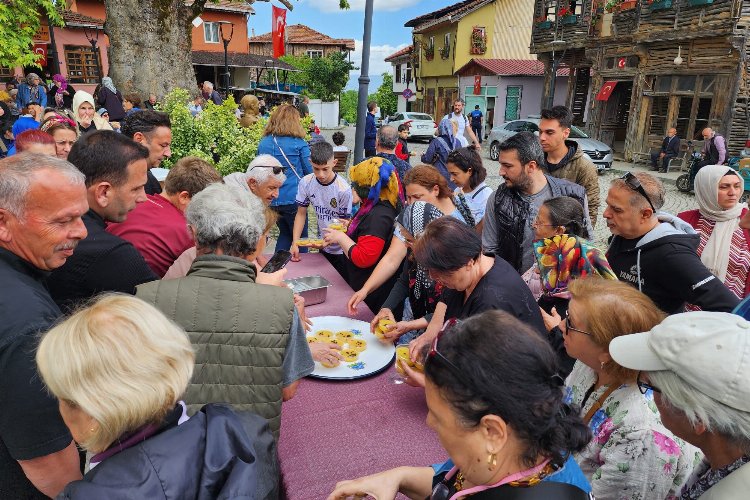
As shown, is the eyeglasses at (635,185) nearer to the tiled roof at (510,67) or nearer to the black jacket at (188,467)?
the black jacket at (188,467)

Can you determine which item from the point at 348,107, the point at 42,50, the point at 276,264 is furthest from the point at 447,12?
the point at 276,264

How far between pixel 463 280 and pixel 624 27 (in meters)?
20.4

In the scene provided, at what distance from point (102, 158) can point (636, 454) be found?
2.67 m

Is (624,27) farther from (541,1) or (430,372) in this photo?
(430,372)

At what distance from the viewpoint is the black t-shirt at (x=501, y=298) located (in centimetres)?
209

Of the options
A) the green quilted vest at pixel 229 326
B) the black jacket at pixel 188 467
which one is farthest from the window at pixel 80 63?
the black jacket at pixel 188 467

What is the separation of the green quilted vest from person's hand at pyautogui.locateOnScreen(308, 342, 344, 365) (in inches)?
21.8

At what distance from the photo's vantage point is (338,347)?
98.4 inches

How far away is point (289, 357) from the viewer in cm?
181

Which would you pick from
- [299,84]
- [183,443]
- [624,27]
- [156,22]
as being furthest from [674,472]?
[299,84]

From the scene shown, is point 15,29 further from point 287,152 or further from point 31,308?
point 31,308

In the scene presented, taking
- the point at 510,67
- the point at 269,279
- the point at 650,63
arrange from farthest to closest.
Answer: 1. the point at 510,67
2. the point at 650,63
3. the point at 269,279

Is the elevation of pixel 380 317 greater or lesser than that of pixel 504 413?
lesser

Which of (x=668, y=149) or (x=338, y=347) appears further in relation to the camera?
(x=668, y=149)
